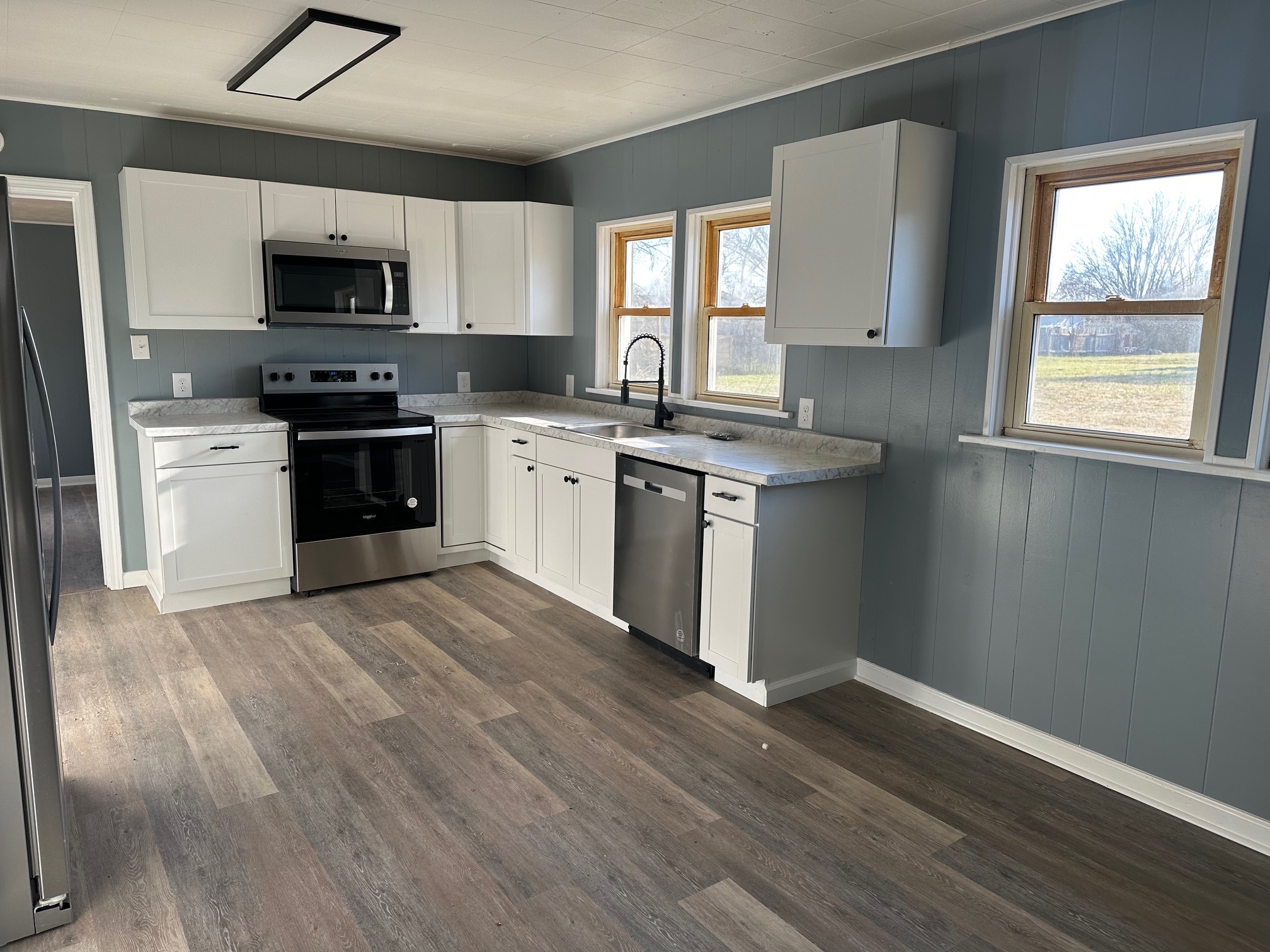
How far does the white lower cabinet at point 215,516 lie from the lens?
4.06 metres

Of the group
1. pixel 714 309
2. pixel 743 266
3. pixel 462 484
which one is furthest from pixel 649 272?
pixel 462 484

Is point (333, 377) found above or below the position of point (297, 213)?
below

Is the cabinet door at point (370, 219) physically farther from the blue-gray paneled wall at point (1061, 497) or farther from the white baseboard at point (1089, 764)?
the white baseboard at point (1089, 764)

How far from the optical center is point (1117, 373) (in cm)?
269

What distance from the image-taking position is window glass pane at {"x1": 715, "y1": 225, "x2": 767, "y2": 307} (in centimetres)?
393

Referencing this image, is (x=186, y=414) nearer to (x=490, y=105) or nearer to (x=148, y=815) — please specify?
(x=490, y=105)

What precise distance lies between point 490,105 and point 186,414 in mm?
2231

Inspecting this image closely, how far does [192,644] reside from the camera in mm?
3787

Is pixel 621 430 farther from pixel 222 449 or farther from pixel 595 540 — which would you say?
pixel 222 449

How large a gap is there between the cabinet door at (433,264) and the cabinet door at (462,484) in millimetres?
648

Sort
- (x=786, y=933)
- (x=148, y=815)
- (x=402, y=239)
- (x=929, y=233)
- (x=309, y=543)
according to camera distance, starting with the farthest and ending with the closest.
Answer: (x=402, y=239) < (x=309, y=543) < (x=929, y=233) < (x=148, y=815) < (x=786, y=933)

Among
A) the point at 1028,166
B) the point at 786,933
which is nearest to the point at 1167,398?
the point at 1028,166

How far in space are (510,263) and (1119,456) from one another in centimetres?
346

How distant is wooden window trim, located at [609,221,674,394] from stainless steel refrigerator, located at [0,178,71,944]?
3054 mm
